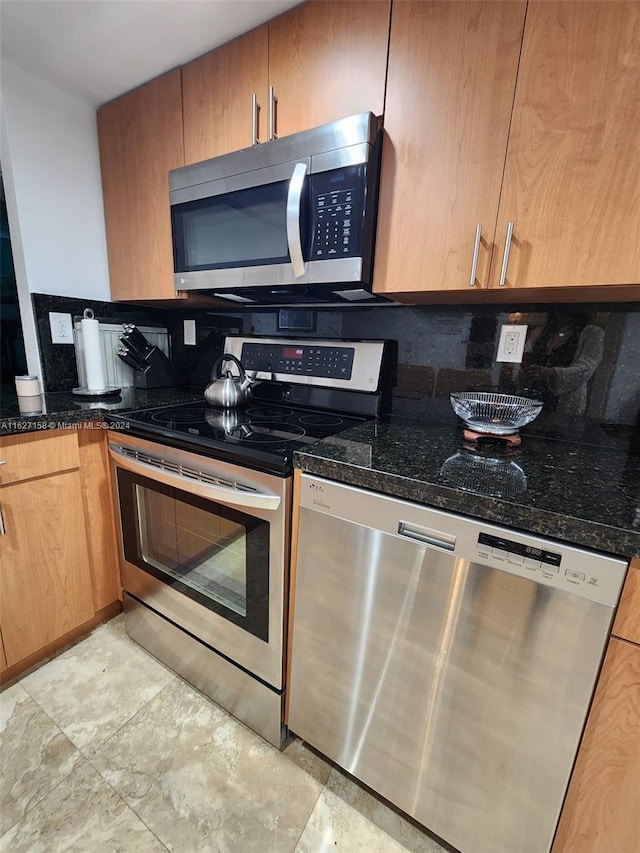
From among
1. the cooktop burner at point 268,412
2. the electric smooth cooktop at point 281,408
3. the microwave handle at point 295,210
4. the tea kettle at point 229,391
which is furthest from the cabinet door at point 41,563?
the microwave handle at point 295,210

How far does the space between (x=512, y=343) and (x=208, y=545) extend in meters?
1.18

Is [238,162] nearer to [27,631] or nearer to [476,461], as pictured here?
[476,461]

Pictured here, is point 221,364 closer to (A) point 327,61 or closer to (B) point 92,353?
(B) point 92,353

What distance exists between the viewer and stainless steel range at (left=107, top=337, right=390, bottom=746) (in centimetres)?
99

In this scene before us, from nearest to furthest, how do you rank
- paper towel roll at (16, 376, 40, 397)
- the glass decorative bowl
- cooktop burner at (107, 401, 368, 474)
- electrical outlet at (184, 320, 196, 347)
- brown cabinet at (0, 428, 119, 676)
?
1. cooktop burner at (107, 401, 368, 474)
2. the glass decorative bowl
3. brown cabinet at (0, 428, 119, 676)
4. paper towel roll at (16, 376, 40, 397)
5. electrical outlet at (184, 320, 196, 347)

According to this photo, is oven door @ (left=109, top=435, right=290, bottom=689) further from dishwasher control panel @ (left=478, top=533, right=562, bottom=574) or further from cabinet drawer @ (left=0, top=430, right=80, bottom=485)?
dishwasher control panel @ (left=478, top=533, right=562, bottom=574)

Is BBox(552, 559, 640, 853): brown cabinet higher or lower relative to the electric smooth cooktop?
lower

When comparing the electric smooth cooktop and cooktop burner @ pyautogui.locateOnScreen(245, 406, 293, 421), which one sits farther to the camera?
cooktop burner @ pyautogui.locateOnScreen(245, 406, 293, 421)

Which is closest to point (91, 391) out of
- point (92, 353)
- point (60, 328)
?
point (92, 353)

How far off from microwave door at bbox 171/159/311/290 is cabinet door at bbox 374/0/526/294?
0.81 feet

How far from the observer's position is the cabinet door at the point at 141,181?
1367 mm

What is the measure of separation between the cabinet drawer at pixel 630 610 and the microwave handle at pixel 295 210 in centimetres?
105

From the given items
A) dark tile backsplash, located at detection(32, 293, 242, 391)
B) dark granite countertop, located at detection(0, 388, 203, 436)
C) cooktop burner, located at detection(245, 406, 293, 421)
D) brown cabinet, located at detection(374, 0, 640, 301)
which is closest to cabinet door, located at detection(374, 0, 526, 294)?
brown cabinet, located at detection(374, 0, 640, 301)

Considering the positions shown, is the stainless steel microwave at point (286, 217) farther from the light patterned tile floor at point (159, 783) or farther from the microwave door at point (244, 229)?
the light patterned tile floor at point (159, 783)
